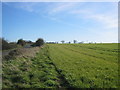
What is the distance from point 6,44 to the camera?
36.8 m

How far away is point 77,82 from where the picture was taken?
9.07 metres

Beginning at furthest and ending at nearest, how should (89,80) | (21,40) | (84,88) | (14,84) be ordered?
(21,40) → (89,80) → (14,84) → (84,88)

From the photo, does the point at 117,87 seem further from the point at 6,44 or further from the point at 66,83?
the point at 6,44

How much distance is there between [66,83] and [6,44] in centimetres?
3137

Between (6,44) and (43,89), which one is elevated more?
(6,44)

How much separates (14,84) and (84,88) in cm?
447

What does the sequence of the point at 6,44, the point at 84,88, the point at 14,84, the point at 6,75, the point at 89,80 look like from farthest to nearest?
the point at 6,44 < the point at 6,75 < the point at 89,80 < the point at 14,84 < the point at 84,88

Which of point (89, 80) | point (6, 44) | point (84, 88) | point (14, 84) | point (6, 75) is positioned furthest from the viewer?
point (6, 44)

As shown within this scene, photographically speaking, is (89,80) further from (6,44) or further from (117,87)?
(6,44)

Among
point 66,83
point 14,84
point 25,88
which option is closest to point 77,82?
point 66,83

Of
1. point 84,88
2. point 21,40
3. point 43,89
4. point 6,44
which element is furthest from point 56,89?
point 21,40

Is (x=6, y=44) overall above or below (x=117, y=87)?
above

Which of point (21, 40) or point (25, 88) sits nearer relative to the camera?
point (25, 88)

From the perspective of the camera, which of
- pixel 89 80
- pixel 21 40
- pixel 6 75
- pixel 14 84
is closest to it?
pixel 14 84
